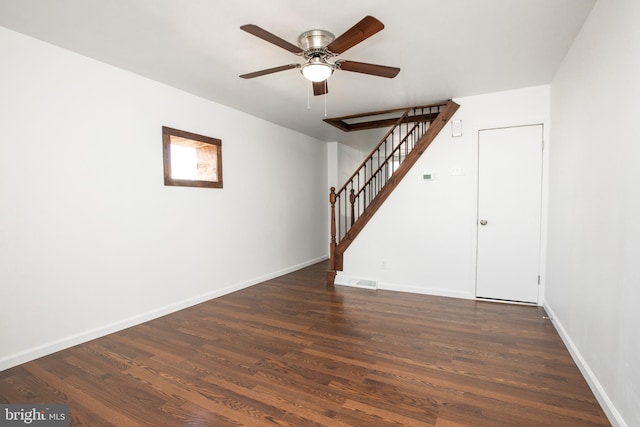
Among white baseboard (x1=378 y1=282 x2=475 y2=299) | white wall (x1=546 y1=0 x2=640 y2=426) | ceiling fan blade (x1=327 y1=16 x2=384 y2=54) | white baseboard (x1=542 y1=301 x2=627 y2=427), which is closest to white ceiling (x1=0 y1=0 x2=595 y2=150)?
ceiling fan blade (x1=327 y1=16 x2=384 y2=54)

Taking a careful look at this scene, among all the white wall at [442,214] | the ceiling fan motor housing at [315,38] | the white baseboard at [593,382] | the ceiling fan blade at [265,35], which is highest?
the ceiling fan motor housing at [315,38]

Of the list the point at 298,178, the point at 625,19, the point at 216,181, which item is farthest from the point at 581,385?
the point at 298,178

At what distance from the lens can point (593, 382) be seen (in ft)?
6.38

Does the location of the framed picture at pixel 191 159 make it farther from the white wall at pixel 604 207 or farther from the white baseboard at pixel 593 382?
the white baseboard at pixel 593 382

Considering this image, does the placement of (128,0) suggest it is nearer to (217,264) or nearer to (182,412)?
(182,412)

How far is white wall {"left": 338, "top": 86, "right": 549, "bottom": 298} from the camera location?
3.75 metres

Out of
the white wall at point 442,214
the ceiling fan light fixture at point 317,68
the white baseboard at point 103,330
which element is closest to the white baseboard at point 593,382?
the white wall at point 442,214

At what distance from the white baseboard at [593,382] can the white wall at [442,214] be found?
51.3 inches

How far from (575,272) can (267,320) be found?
285 cm

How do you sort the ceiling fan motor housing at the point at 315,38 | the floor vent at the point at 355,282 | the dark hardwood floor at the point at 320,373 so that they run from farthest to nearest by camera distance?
1. the floor vent at the point at 355,282
2. the ceiling fan motor housing at the point at 315,38
3. the dark hardwood floor at the point at 320,373

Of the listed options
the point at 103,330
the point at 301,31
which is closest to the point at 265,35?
the point at 301,31

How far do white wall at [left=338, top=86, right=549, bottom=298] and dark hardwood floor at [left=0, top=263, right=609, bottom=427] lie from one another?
0.83 metres

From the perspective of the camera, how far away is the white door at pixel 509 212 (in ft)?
11.8

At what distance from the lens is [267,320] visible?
3250 mm
